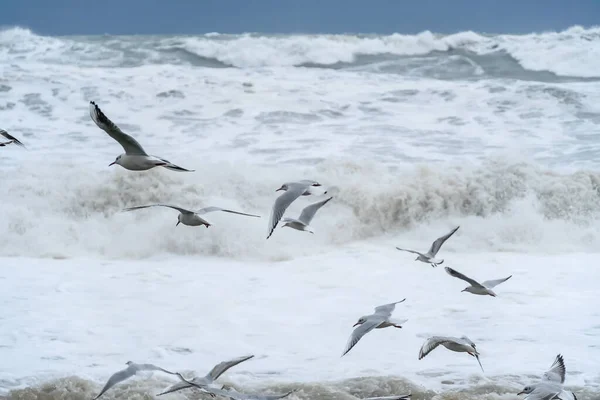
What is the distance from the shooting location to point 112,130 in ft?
12.0

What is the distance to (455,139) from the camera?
13641 millimetres

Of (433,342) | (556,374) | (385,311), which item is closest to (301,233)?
(385,311)

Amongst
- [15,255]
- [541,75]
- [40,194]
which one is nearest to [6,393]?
[15,255]

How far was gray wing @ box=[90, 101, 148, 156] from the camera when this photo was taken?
139 inches

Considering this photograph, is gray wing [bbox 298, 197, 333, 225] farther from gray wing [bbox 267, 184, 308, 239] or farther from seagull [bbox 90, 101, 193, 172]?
seagull [bbox 90, 101, 193, 172]

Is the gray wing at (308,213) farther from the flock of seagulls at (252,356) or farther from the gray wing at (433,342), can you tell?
the gray wing at (433,342)

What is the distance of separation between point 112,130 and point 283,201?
3.73 feet

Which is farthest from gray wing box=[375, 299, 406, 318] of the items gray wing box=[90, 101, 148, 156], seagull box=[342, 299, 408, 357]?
gray wing box=[90, 101, 148, 156]

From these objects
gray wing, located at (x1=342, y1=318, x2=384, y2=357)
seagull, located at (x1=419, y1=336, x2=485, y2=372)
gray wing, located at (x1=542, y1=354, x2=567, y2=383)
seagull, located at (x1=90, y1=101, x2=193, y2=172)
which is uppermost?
seagull, located at (x1=90, y1=101, x2=193, y2=172)

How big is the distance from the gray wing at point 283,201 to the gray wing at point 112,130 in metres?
0.79

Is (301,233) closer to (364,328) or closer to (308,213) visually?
(308,213)

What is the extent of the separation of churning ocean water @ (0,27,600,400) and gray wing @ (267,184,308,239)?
1320 mm

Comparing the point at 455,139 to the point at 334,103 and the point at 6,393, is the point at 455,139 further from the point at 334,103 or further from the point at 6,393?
the point at 6,393

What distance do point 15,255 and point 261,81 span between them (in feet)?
34.1
